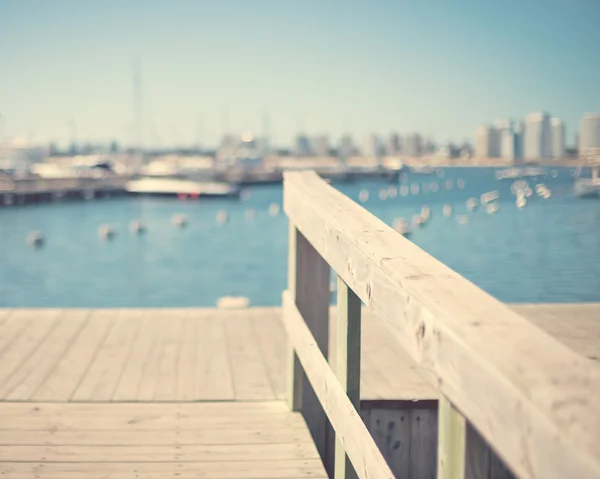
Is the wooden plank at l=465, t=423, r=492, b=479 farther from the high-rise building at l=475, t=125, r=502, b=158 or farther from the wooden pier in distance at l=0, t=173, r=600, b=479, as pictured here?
the high-rise building at l=475, t=125, r=502, b=158

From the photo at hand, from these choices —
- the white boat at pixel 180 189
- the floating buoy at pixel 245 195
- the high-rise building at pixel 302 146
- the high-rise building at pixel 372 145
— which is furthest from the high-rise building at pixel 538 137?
the high-rise building at pixel 302 146

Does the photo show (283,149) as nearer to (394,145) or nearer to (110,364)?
(394,145)

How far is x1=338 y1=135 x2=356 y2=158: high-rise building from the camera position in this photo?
132 metres

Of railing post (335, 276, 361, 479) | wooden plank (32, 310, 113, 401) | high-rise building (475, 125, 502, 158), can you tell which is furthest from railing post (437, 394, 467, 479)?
high-rise building (475, 125, 502, 158)

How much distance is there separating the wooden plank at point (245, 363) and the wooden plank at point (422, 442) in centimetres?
70

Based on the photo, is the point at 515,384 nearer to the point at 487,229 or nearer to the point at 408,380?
the point at 408,380

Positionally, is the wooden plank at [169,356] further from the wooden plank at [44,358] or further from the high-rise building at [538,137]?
the high-rise building at [538,137]

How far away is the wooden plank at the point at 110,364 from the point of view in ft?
13.2

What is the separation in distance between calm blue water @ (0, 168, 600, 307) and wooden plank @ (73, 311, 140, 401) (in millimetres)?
3084

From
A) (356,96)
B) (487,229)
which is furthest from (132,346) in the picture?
(356,96)

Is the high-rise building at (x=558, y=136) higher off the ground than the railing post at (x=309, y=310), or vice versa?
the high-rise building at (x=558, y=136)

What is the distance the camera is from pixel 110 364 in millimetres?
4551

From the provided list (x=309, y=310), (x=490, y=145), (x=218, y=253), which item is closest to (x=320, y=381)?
(x=309, y=310)

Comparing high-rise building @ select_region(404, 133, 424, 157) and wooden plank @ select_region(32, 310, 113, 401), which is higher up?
wooden plank @ select_region(32, 310, 113, 401)
